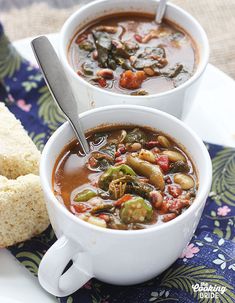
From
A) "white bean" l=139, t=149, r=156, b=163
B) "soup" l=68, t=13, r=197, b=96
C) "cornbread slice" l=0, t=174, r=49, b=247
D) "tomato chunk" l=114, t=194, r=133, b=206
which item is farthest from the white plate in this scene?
"white bean" l=139, t=149, r=156, b=163

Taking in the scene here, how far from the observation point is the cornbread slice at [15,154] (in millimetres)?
2674

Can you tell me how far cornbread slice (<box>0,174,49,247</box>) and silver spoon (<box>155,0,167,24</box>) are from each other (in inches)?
48.3

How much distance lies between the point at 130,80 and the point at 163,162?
0.62 metres

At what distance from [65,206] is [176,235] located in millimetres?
435

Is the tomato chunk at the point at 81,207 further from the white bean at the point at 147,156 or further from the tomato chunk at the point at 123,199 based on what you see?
the white bean at the point at 147,156

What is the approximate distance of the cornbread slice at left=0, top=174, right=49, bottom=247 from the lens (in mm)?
2510

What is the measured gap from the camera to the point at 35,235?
270 centimetres

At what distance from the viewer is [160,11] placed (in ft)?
10.7

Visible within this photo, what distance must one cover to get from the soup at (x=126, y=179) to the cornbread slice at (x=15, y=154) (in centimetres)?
22

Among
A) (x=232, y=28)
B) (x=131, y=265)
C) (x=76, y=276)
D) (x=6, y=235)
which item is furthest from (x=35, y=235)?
(x=232, y=28)

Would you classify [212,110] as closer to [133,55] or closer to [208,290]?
[133,55]

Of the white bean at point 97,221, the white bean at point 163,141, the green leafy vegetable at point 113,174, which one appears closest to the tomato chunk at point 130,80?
the white bean at point 163,141

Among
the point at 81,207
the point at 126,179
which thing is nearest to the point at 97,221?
the point at 81,207

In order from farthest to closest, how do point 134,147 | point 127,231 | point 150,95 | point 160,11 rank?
point 160,11, point 150,95, point 134,147, point 127,231
